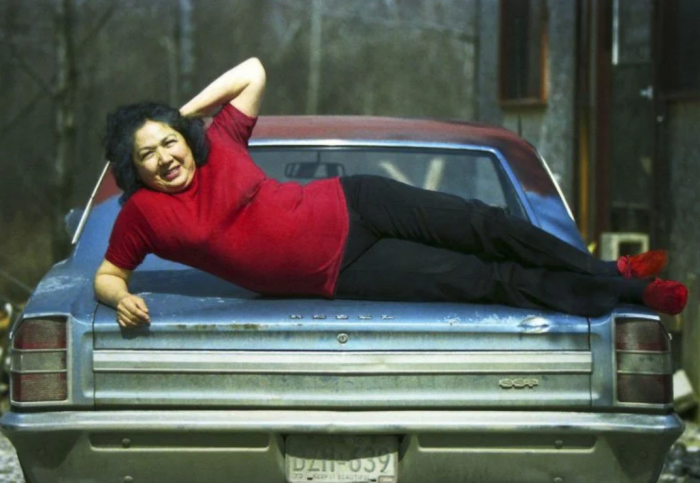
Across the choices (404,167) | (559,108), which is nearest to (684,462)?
(404,167)

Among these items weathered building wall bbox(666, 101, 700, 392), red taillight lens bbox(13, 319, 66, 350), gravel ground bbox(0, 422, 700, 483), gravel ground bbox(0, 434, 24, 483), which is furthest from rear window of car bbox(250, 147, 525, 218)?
weathered building wall bbox(666, 101, 700, 392)

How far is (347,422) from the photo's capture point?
447 cm

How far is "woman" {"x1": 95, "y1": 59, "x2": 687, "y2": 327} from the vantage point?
4.69m

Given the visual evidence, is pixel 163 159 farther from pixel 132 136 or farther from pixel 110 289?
pixel 110 289

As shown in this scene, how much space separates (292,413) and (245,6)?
11.5 meters

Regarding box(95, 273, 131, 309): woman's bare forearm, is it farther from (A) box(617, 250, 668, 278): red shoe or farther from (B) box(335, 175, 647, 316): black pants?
(A) box(617, 250, 668, 278): red shoe

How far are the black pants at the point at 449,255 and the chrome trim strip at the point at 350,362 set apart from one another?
23cm

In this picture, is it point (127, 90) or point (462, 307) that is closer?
point (462, 307)

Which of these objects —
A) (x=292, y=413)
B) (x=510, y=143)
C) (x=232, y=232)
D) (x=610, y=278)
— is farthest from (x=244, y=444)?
(x=510, y=143)

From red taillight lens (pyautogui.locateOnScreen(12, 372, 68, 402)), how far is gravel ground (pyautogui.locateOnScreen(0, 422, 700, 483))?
190 cm

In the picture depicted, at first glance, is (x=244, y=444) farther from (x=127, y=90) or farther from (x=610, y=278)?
(x=127, y=90)

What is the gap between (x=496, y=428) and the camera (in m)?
4.47

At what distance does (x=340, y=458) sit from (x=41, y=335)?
0.99 m

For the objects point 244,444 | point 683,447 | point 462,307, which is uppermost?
point 462,307
